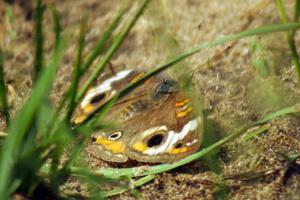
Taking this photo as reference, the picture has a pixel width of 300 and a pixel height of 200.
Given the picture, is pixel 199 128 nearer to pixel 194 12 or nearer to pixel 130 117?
pixel 130 117

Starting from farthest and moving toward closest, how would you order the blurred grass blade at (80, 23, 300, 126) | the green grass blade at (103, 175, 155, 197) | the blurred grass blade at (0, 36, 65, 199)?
the green grass blade at (103, 175, 155, 197) < the blurred grass blade at (80, 23, 300, 126) < the blurred grass blade at (0, 36, 65, 199)

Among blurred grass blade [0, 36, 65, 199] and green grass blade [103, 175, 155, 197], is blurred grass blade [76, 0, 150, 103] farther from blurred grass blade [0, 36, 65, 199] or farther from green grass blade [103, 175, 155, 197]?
green grass blade [103, 175, 155, 197]

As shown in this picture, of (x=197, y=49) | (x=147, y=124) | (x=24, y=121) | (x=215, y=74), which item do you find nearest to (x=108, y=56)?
(x=197, y=49)

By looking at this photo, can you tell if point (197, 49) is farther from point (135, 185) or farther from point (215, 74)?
point (215, 74)

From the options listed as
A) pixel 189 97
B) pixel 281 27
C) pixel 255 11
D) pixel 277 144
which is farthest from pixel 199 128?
pixel 255 11

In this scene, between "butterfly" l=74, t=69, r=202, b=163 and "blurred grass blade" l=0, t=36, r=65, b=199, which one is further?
"butterfly" l=74, t=69, r=202, b=163

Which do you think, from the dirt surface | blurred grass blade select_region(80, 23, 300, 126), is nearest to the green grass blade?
the dirt surface

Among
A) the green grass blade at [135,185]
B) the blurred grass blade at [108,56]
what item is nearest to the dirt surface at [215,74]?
the green grass blade at [135,185]
